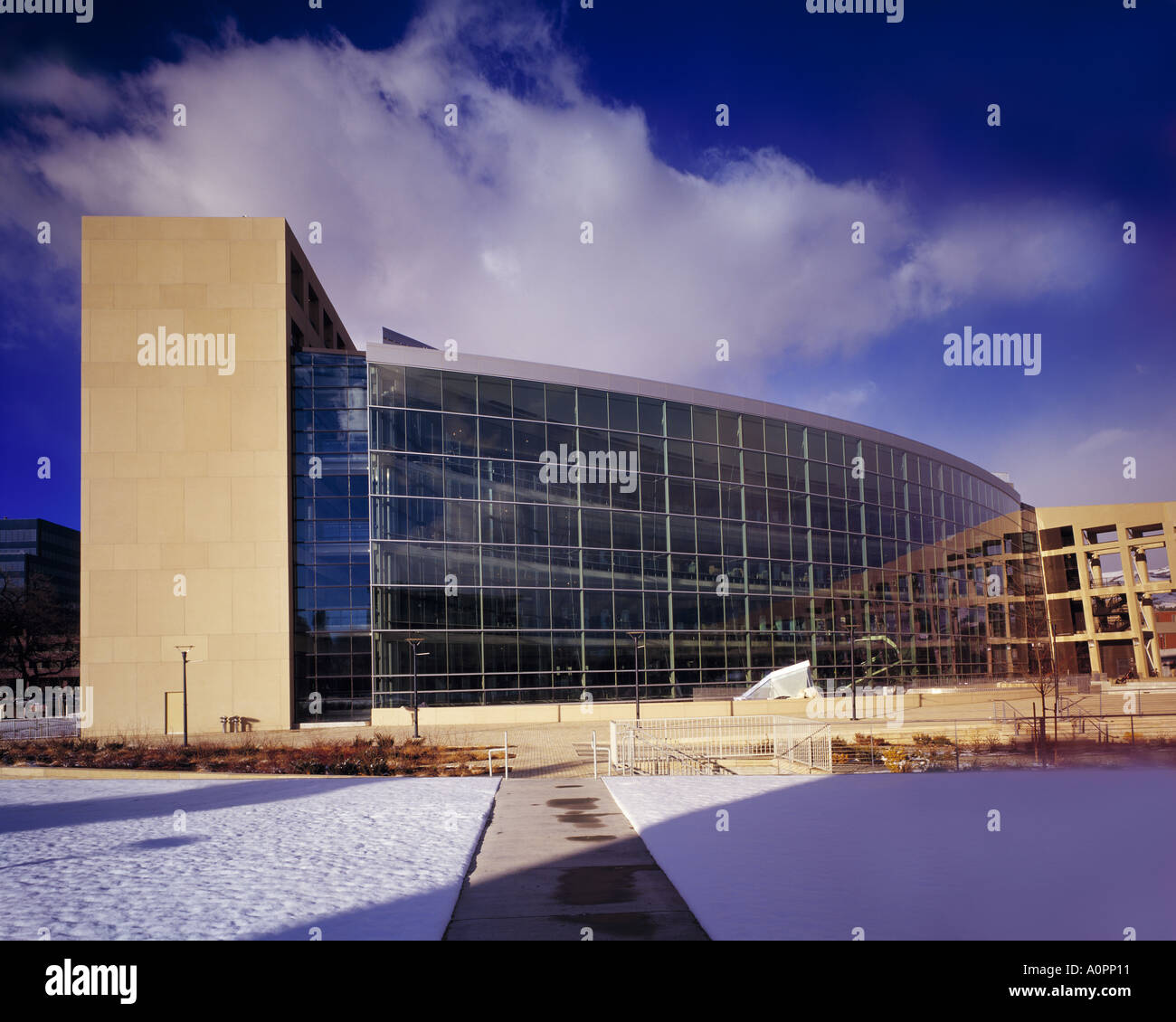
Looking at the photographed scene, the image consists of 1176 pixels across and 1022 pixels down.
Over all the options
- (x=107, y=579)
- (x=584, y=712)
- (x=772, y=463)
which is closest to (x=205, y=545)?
(x=107, y=579)

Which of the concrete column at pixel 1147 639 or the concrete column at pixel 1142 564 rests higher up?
the concrete column at pixel 1142 564

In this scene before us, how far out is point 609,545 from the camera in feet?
148

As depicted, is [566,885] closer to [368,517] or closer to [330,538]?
[368,517]

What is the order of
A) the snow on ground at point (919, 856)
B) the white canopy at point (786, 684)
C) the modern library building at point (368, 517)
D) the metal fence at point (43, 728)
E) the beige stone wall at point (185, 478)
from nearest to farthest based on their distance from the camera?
1. the snow on ground at point (919, 856)
2. the metal fence at point (43, 728)
3. the beige stone wall at point (185, 478)
4. the modern library building at point (368, 517)
5. the white canopy at point (786, 684)

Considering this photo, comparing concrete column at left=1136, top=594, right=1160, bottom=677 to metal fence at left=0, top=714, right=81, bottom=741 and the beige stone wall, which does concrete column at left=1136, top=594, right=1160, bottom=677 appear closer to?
the beige stone wall

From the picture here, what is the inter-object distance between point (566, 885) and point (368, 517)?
34.6 meters

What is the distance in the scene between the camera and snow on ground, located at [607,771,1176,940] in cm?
820

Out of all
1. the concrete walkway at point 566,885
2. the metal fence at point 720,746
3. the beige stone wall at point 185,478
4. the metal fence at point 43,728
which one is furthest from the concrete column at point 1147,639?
the metal fence at point 43,728

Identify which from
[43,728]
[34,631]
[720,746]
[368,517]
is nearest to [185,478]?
[368,517]

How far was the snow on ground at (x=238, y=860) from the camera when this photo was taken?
850 cm

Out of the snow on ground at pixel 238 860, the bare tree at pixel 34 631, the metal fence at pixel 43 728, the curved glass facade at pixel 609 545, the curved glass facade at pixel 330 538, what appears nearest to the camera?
the snow on ground at pixel 238 860

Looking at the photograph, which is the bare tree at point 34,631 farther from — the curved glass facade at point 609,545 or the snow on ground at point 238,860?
the snow on ground at point 238,860

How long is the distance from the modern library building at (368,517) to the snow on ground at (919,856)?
26396mm

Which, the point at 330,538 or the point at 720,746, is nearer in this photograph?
the point at 720,746
